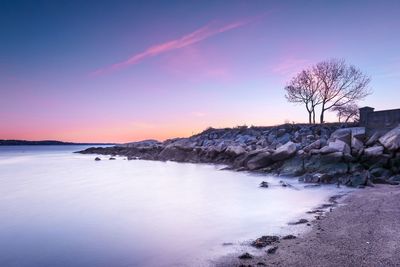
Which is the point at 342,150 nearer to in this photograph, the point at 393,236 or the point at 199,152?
the point at 393,236

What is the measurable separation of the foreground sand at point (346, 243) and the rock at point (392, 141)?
6.94 metres

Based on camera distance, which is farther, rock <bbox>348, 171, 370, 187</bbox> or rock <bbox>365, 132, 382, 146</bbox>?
rock <bbox>365, 132, 382, 146</bbox>

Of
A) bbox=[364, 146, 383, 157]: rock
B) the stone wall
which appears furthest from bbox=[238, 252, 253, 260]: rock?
the stone wall

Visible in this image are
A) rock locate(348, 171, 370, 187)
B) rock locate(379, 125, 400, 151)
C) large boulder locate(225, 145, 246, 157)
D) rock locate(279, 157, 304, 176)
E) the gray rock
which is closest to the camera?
rock locate(348, 171, 370, 187)

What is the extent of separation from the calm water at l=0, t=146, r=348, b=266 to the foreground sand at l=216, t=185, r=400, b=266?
0.64 metres

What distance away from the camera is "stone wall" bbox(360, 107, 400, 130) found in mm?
17541

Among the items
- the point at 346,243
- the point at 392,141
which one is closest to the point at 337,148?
the point at 392,141

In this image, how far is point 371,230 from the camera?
597 centimetres

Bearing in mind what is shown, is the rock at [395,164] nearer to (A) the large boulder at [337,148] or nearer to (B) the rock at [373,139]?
(A) the large boulder at [337,148]

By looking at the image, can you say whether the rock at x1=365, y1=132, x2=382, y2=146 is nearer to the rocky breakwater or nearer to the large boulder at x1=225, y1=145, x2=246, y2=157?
the rocky breakwater

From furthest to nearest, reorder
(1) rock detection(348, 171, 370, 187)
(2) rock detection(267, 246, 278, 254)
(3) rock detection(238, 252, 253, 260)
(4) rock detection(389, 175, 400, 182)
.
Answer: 1. (4) rock detection(389, 175, 400, 182)
2. (1) rock detection(348, 171, 370, 187)
3. (2) rock detection(267, 246, 278, 254)
4. (3) rock detection(238, 252, 253, 260)

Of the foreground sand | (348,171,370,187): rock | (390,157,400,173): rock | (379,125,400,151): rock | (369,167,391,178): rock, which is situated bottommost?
the foreground sand

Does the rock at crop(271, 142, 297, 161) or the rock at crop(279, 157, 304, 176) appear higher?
the rock at crop(271, 142, 297, 161)

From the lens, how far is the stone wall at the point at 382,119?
1754 centimetres
